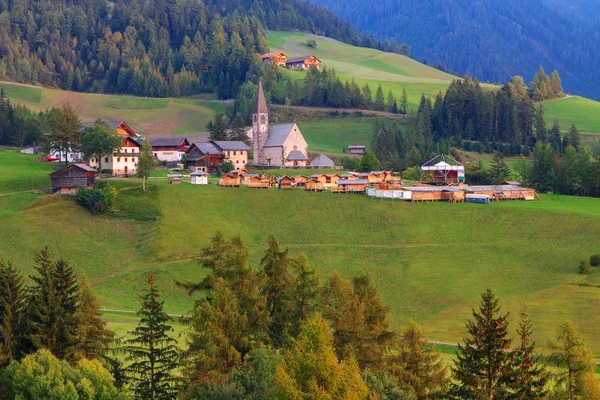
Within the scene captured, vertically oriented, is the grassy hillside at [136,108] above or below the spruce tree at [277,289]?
above

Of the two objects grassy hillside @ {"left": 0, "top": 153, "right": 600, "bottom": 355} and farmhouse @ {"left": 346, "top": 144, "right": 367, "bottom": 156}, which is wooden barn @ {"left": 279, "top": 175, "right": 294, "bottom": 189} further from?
farmhouse @ {"left": 346, "top": 144, "right": 367, "bottom": 156}

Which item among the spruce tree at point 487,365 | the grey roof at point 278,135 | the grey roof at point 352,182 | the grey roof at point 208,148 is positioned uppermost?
the grey roof at point 278,135

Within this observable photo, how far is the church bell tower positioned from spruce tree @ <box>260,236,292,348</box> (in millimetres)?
80547

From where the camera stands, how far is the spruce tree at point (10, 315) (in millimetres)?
40188

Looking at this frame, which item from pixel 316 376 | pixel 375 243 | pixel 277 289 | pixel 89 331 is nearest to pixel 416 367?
pixel 277 289

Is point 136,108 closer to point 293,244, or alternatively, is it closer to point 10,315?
point 293,244

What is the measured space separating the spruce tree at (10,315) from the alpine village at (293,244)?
128mm

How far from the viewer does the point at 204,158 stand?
376ft

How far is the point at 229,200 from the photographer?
304 ft

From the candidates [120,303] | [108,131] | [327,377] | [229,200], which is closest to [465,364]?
[327,377]

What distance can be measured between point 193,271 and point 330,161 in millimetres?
51679

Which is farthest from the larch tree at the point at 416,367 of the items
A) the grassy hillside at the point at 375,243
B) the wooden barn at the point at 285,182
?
the wooden barn at the point at 285,182

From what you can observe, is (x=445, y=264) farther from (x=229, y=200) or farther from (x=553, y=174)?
(x=553, y=174)

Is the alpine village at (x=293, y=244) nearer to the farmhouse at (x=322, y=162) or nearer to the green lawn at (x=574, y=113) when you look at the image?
the farmhouse at (x=322, y=162)
